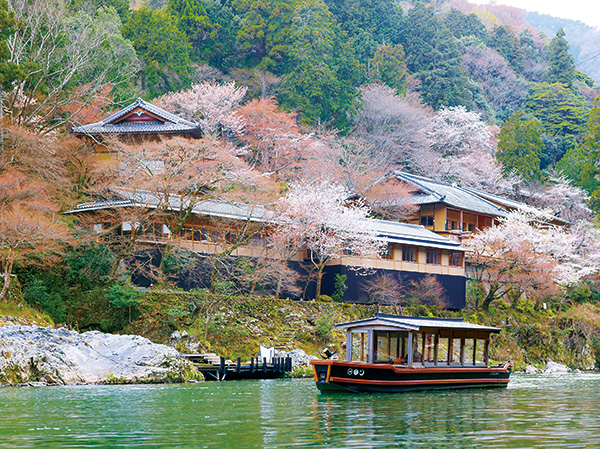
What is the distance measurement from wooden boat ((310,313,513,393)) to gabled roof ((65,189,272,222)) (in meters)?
12.1

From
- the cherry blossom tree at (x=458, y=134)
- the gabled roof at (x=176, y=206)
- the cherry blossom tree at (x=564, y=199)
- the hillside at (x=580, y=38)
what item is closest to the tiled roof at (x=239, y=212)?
the gabled roof at (x=176, y=206)

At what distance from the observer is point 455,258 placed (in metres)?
43.2

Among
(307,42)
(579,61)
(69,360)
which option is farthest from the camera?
(579,61)

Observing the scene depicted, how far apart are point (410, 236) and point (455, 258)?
4491mm

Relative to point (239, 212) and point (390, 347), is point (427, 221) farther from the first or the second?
point (390, 347)

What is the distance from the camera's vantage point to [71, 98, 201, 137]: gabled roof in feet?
128

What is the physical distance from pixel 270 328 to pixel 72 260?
30.3 feet

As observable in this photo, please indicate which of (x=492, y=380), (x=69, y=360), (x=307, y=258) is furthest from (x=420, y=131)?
(x=69, y=360)

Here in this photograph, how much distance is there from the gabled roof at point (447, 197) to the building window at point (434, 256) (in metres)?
4.69

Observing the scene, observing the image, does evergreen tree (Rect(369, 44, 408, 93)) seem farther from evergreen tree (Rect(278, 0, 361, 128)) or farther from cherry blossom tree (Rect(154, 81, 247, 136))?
cherry blossom tree (Rect(154, 81, 247, 136))

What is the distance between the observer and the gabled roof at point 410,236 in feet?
129

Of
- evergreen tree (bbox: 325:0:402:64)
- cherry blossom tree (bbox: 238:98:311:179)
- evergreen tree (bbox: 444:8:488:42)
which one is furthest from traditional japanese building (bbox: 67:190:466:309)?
evergreen tree (bbox: 444:8:488:42)

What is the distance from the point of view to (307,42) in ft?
181

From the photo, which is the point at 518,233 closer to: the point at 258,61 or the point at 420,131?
the point at 420,131
